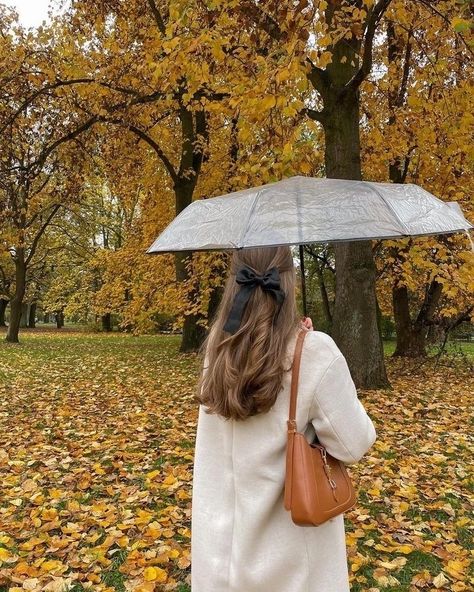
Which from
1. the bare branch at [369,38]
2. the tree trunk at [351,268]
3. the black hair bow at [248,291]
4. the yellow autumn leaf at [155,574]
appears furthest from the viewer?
the tree trunk at [351,268]

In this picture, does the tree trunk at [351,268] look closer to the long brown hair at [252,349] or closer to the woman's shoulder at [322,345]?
the long brown hair at [252,349]

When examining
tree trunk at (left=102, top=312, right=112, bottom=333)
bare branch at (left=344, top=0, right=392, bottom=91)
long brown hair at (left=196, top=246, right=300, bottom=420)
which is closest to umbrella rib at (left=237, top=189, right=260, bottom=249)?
long brown hair at (left=196, top=246, right=300, bottom=420)

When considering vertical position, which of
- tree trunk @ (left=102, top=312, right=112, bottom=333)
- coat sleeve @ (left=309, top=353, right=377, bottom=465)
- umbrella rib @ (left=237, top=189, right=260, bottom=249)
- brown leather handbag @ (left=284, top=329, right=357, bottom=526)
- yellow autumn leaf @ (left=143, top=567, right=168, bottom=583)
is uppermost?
umbrella rib @ (left=237, top=189, right=260, bottom=249)

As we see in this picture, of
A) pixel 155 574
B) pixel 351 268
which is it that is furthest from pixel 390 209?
pixel 351 268

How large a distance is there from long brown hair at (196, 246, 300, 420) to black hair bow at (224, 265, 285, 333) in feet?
0.06

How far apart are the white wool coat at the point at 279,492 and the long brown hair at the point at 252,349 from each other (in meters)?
0.06

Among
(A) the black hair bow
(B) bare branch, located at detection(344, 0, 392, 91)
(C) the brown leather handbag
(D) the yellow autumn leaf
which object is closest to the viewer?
(C) the brown leather handbag

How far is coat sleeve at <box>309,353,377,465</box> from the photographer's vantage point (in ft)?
5.47

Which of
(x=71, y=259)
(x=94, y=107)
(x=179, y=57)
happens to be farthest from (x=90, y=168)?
(x=71, y=259)

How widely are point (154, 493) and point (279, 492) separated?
310 cm

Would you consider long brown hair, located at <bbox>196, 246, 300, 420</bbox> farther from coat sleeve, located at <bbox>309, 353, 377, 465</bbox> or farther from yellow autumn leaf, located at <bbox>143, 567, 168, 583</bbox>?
yellow autumn leaf, located at <bbox>143, 567, 168, 583</bbox>

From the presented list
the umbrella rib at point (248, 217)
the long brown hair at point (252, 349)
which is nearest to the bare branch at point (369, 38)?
the umbrella rib at point (248, 217)

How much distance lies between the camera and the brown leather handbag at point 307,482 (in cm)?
160

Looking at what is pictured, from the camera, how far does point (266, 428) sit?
1.74 m
